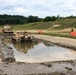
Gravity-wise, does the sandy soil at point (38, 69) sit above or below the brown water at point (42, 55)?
above

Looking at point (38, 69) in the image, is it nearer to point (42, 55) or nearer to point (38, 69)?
point (38, 69)

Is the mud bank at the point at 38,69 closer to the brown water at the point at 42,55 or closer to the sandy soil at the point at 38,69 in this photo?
the sandy soil at the point at 38,69

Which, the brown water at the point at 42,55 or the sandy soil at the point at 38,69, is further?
the brown water at the point at 42,55

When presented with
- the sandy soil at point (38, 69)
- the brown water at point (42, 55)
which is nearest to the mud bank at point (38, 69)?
the sandy soil at point (38, 69)

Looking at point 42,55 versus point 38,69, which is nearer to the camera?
point 38,69

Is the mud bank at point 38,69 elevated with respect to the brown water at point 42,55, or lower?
elevated

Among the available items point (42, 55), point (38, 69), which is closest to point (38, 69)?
point (38, 69)

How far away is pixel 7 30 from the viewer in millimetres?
53312

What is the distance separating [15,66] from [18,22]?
403 feet

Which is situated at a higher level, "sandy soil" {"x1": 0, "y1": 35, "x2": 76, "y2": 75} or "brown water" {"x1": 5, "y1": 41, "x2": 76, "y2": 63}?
"sandy soil" {"x1": 0, "y1": 35, "x2": 76, "y2": 75}

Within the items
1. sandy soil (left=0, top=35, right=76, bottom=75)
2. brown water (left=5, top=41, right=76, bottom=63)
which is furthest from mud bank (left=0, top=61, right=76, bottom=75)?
brown water (left=5, top=41, right=76, bottom=63)

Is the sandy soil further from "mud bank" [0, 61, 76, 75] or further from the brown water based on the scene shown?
the brown water

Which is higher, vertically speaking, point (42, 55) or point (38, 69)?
point (38, 69)

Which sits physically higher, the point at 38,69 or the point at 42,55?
the point at 38,69
